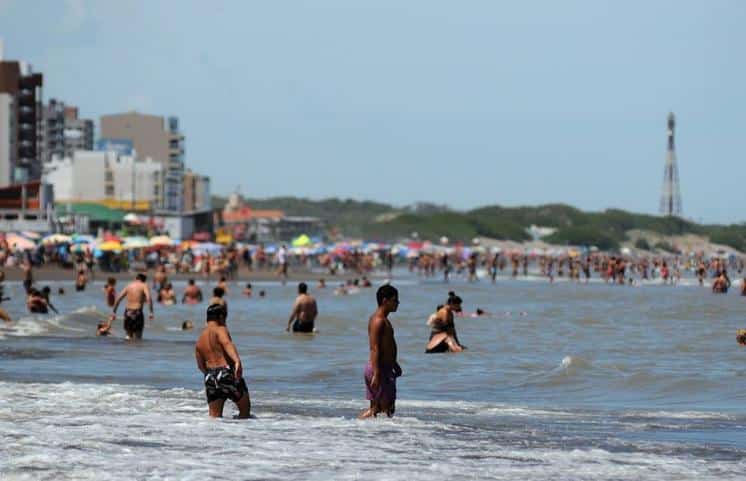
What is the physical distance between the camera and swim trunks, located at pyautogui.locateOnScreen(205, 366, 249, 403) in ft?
43.7

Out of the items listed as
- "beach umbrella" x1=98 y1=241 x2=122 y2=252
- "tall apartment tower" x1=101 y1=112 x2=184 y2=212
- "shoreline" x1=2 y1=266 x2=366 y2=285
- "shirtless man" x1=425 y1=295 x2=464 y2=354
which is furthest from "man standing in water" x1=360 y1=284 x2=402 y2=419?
"tall apartment tower" x1=101 y1=112 x2=184 y2=212

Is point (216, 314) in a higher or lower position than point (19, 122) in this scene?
lower

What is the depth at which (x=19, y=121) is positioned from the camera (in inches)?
4926

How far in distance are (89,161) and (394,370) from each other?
452 feet

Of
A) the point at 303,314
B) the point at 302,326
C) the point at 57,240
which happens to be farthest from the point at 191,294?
the point at 57,240

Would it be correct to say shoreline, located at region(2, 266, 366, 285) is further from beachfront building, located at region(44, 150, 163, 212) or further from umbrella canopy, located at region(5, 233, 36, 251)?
beachfront building, located at region(44, 150, 163, 212)

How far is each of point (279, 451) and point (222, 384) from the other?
1.62 metres

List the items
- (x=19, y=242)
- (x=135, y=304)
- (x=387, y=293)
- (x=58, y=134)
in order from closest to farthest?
(x=387, y=293) < (x=135, y=304) < (x=19, y=242) < (x=58, y=134)

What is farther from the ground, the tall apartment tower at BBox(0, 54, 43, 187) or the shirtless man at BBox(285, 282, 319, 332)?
the tall apartment tower at BBox(0, 54, 43, 187)

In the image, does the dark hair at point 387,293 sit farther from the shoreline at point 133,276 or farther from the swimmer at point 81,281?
the shoreline at point 133,276

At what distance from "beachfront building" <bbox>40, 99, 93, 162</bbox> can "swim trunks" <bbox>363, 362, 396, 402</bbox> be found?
142177 mm

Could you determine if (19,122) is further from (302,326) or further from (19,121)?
(302,326)

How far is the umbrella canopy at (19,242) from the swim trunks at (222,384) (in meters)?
56.2

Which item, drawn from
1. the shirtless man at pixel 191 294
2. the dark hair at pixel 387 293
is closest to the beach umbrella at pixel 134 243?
the shirtless man at pixel 191 294
